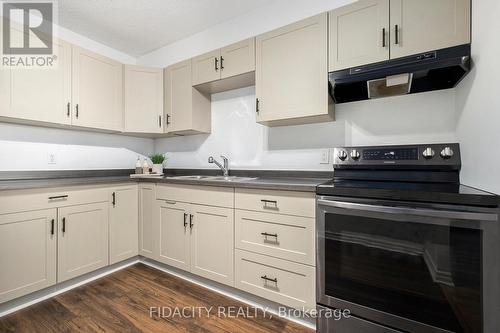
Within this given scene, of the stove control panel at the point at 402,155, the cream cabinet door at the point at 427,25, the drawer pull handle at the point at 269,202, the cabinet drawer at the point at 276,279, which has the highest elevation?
the cream cabinet door at the point at 427,25

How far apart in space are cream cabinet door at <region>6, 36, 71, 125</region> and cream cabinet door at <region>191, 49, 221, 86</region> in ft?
3.74

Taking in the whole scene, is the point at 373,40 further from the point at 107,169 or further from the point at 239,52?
the point at 107,169

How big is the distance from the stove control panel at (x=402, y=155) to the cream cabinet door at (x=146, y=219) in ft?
5.83

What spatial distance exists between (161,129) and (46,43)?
118 centimetres

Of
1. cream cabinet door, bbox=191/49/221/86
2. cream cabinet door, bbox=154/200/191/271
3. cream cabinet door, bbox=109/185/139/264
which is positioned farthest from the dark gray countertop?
cream cabinet door, bbox=191/49/221/86

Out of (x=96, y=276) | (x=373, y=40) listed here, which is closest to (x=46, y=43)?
(x=96, y=276)

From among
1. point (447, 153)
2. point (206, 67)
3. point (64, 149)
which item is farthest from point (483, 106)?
point (64, 149)

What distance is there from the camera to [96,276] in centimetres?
212

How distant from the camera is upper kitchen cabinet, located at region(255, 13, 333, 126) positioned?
1.64 m

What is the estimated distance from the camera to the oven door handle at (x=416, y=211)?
926mm

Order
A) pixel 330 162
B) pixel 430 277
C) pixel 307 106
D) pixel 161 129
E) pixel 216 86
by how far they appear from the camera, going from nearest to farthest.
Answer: pixel 430 277
pixel 307 106
pixel 330 162
pixel 216 86
pixel 161 129

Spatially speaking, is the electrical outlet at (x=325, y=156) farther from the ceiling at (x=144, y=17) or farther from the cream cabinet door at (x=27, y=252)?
the cream cabinet door at (x=27, y=252)

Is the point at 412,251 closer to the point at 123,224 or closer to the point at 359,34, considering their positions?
the point at 359,34

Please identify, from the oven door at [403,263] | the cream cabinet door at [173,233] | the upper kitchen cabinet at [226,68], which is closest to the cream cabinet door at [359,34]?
the upper kitchen cabinet at [226,68]
